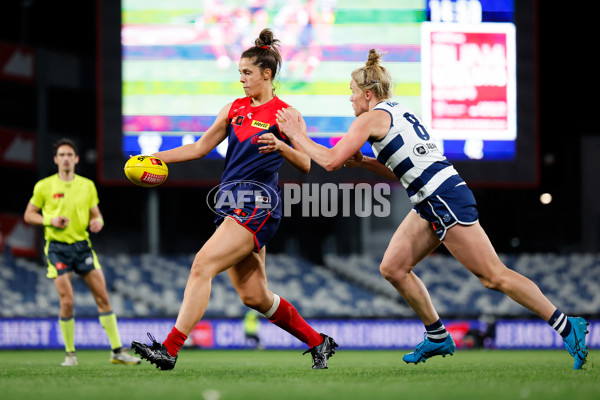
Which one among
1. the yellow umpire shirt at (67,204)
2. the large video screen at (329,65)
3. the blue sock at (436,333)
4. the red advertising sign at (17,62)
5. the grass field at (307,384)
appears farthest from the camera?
the red advertising sign at (17,62)

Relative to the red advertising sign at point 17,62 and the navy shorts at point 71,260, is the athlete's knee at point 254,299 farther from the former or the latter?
the red advertising sign at point 17,62

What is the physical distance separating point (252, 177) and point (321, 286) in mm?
11615

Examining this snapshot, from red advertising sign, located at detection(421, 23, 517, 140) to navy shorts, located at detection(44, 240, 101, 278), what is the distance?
21.8ft

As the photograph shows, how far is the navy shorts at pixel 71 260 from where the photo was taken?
7.79 meters

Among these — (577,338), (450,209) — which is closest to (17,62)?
(450,209)

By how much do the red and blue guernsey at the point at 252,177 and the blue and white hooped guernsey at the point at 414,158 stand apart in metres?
0.76

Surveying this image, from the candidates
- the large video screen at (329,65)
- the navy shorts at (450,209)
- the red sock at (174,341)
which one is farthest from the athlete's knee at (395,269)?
the large video screen at (329,65)

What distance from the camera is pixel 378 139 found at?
5633mm

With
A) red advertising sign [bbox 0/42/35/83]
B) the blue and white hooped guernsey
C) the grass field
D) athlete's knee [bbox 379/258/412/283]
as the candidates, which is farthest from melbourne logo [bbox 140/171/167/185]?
red advertising sign [bbox 0/42/35/83]

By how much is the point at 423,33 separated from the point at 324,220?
312 inches

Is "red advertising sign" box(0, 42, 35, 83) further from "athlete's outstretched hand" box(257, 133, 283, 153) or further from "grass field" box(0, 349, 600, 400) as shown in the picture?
"athlete's outstretched hand" box(257, 133, 283, 153)

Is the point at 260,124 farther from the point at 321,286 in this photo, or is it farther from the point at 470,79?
the point at 321,286

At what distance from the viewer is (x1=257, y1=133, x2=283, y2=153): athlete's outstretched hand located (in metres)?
5.27

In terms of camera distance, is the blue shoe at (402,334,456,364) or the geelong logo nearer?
the geelong logo
